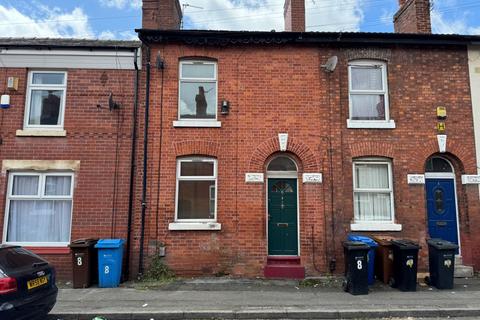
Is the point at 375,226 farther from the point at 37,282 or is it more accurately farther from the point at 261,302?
the point at 37,282

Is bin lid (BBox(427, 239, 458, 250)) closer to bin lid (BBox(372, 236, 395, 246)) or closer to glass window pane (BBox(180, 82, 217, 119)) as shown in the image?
bin lid (BBox(372, 236, 395, 246))

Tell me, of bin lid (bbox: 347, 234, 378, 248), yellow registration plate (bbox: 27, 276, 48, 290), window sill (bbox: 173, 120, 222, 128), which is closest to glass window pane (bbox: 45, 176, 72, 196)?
window sill (bbox: 173, 120, 222, 128)

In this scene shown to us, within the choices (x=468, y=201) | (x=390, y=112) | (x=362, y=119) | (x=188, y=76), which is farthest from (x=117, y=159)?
(x=468, y=201)

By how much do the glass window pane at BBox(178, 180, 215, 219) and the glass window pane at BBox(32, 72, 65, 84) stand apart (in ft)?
14.7

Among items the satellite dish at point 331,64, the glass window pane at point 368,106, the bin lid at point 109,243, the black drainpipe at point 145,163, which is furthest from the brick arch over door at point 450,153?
the bin lid at point 109,243

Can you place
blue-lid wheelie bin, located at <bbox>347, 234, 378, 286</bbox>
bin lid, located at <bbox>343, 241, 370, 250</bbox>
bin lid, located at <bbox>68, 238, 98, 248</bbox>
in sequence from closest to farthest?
bin lid, located at <bbox>343, 241, 370, 250</bbox>, bin lid, located at <bbox>68, 238, 98, 248</bbox>, blue-lid wheelie bin, located at <bbox>347, 234, 378, 286</bbox>

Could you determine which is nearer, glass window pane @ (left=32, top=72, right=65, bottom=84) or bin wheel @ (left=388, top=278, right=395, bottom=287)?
bin wheel @ (left=388, top=278, right=395, bottom=287)

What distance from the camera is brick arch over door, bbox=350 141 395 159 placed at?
396 inches

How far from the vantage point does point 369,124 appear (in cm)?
1022

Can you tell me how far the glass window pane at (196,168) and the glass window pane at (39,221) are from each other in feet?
10.4

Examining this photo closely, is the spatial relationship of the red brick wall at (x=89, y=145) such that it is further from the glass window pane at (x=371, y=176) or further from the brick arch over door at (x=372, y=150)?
the glass window pane at (x=371, y=176)

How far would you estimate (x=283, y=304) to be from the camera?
24.1 ft

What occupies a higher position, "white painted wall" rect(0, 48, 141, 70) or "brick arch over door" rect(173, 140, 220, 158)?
"white painted wall" rect(0, 48, 141, 70)

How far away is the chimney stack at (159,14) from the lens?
10875 mm
